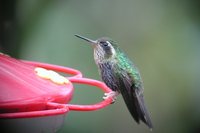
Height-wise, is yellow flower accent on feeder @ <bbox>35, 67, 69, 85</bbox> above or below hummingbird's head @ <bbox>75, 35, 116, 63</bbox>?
below

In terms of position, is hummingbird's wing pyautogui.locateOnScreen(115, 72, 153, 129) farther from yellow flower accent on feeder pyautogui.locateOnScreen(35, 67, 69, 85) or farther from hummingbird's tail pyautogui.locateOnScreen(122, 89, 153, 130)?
yellow flower accent on feeder pyautogui.locateOnScreen(35, 67, 69, 85)

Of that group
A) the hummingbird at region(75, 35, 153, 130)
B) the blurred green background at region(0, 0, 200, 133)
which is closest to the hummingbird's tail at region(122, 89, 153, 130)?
the hummingbird at region(75, 35, 153, 130)

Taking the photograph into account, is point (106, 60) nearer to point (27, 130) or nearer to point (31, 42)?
point (31, 42)

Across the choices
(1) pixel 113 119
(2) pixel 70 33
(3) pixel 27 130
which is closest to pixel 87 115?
(1) pixel 113 119

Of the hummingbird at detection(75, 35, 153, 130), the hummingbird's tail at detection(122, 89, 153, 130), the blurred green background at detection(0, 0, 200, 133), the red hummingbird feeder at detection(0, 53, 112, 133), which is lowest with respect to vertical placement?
the red hummingbird feeder at detection(0, 53, 112, 133)

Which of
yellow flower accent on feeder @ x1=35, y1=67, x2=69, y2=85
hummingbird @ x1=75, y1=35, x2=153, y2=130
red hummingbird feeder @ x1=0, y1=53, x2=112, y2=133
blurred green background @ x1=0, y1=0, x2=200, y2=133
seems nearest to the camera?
red hummingbird feeder @ x1=0, y1=53, x2=112, y2=133

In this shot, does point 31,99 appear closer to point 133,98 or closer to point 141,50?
point 133,98
